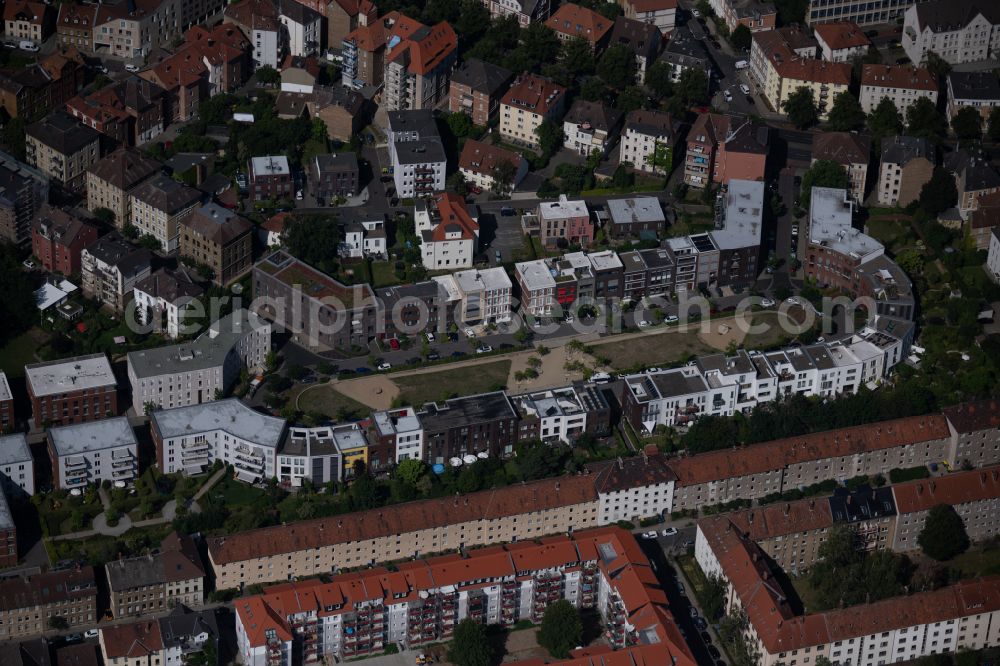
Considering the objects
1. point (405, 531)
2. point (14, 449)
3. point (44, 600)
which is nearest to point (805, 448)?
point (405, 531)

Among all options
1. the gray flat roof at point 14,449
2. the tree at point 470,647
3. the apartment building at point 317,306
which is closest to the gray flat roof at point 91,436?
the gray flat roof at point 14,449

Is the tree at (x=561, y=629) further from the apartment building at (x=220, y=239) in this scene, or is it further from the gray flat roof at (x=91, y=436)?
the apartment building at (x=220, y=239)

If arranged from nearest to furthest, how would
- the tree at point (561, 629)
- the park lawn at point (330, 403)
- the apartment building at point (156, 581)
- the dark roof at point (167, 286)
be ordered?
the tree at point (561, 629)
the apartment building at point (156, 581)
the park lawn at point (330, 403)
the dark roof at point (167, 286)

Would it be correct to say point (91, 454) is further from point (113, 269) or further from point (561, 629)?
point (561, 629)

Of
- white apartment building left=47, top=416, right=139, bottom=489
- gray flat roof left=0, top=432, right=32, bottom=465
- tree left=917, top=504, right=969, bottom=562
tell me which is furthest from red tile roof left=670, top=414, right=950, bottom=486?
gray flat roof left=0, top=432, right=32, bottom=465

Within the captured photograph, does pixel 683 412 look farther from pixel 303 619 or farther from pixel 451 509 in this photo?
pixel 303 619

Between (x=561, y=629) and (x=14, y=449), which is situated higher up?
(x=14, y=449)
